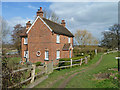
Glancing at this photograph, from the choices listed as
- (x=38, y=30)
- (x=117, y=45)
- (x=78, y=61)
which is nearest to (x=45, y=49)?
(x=38, y=30)

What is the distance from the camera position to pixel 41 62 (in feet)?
70.2

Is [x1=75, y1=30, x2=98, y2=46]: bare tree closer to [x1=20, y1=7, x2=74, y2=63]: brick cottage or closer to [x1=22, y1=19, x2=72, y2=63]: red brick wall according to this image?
[x1=20, y1=7, x2=74, y2=63]: brick cottage

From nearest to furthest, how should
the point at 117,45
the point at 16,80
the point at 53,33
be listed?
the point at 16,80, the point at 53,33, the point at 117,45

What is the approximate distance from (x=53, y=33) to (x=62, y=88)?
13950 mm

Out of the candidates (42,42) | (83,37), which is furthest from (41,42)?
(83,37)

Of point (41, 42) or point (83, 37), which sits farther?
point (83, 37)

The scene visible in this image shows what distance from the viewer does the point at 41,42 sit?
21.5 m

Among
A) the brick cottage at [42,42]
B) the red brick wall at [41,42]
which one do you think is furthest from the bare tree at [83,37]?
the red brick wall at [41,42]

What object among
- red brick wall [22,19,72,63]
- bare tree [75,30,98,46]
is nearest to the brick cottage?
red brick wall [22,19,72,63]

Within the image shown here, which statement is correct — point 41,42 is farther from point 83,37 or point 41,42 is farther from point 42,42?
point 83,37

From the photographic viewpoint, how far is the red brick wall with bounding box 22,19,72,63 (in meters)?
20.7

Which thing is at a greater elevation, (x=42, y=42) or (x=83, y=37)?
(x=83, y=37)

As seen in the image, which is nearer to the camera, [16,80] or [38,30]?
[16,80]

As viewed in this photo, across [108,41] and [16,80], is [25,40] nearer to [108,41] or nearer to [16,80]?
[16,80]
